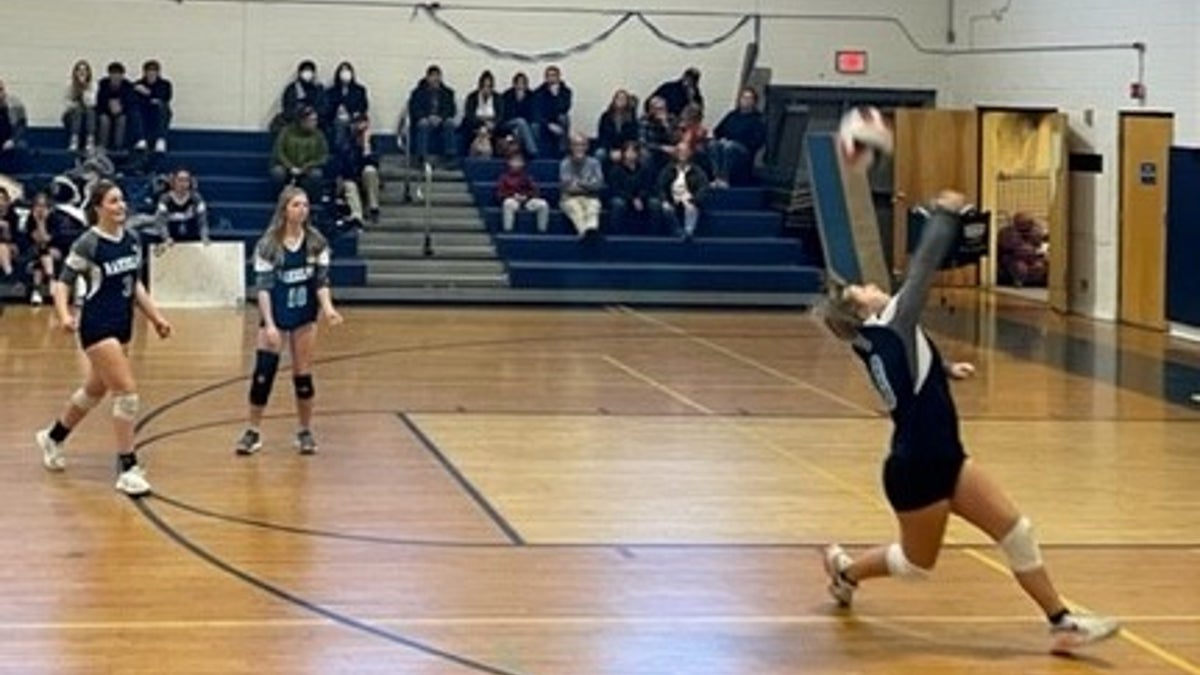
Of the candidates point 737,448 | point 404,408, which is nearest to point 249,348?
point 404,408

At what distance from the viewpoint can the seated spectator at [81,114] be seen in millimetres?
28188

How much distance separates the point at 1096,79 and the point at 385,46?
9986 millimetres

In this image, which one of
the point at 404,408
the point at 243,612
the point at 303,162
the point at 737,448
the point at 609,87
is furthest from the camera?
the point at 609,87

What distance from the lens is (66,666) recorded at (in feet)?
27.7

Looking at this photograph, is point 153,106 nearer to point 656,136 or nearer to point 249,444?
point 656,136

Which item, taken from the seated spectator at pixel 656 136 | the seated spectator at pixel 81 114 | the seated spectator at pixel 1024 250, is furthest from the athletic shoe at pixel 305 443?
the seated spectator at pixel 1024 250

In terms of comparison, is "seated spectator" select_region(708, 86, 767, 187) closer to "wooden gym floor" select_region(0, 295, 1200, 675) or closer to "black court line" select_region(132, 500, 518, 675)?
"wooden gym floor" select_region(0, 295, 1200, 675)

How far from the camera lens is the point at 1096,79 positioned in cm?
2708

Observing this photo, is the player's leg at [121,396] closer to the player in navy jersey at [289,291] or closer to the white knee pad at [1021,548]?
Result: the player in navy jersey at [289,291]

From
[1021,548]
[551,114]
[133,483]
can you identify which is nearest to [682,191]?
[551,114]

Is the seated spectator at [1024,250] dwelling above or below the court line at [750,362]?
above

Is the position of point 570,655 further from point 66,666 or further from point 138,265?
point 138,265

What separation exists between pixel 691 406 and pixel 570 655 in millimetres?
8476

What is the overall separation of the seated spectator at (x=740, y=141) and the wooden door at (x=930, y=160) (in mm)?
2006
